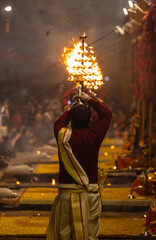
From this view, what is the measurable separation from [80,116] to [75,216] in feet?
3.00

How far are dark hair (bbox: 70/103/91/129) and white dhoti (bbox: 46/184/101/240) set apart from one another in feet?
1.85

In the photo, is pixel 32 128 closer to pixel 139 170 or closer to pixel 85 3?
pixel 139 170

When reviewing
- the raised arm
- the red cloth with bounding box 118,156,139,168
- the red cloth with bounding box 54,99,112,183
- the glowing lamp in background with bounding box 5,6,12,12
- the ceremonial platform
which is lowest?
the ceremonial platform

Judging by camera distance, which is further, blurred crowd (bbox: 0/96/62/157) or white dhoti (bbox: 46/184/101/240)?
blurred crowd (bbox: 0/96/62/157)

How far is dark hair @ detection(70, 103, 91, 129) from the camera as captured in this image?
13.4 ft

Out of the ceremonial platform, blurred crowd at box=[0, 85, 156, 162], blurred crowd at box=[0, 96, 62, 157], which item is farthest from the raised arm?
blurred crowd at box=[0, 85, 156, 162]

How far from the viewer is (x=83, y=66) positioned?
573 centimetres

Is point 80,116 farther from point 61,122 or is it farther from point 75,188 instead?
point 75,188

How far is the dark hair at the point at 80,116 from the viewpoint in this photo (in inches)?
161

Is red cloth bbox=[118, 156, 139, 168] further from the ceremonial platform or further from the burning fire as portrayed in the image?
the burning fire

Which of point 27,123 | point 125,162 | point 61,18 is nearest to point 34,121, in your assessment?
point 27,123

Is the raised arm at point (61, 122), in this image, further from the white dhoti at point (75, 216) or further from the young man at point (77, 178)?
the white dhoti at point (75, 216)

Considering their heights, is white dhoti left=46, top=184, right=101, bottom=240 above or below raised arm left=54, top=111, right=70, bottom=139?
below

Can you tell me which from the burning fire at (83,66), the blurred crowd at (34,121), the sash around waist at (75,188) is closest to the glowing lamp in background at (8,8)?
the burning fire at (83,66)
